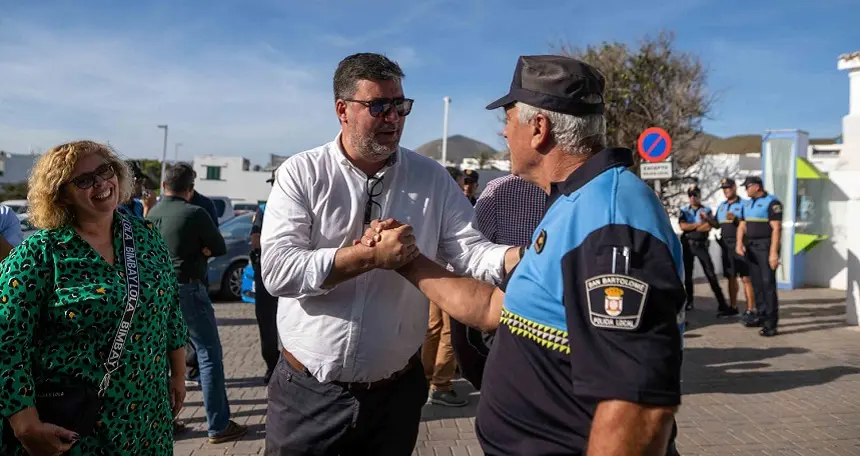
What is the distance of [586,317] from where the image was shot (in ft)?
4.72

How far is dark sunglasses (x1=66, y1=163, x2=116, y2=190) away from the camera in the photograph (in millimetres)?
2478

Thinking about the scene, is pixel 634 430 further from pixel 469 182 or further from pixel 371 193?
pixel 469 182

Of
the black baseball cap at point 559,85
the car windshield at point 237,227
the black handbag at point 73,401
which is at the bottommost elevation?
the black handbag at point 73,401

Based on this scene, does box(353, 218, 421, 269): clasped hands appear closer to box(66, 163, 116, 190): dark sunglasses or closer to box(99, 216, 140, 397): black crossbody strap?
box(99, 216, 140, 397): black crossbody strap

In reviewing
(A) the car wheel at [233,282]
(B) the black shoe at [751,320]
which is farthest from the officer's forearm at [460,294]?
(A) the car wheel at [233,282]

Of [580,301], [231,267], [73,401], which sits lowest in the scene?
[231,267]

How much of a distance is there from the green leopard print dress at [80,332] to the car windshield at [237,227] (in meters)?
9.11

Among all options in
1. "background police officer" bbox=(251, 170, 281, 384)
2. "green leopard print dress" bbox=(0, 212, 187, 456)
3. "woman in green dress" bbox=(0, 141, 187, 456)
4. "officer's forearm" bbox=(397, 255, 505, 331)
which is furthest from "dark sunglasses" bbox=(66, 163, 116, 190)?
"background police officer" bbox=(251, 170, 281, 384)

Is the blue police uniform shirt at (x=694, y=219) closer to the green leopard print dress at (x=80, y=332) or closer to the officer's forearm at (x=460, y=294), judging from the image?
the officer's forearm at (x=460, y=294)

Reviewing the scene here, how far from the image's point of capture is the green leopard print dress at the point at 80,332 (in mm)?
2207

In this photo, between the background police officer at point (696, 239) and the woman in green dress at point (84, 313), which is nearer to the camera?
the woman in green dress at point (84, 313)

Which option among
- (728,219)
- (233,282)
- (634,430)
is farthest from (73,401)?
(728,219)

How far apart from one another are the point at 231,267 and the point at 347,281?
9.51 meters

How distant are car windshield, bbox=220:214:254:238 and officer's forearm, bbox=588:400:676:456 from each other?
10657 mm
